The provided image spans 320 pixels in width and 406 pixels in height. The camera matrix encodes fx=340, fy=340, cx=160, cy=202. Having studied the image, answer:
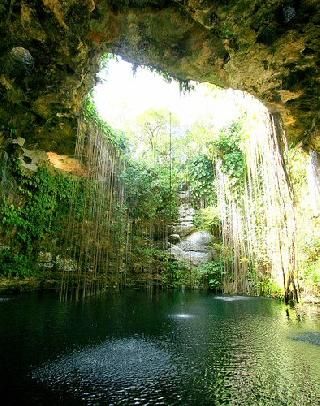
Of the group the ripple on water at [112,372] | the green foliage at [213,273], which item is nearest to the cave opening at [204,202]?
→ the green foliage at [213,273]

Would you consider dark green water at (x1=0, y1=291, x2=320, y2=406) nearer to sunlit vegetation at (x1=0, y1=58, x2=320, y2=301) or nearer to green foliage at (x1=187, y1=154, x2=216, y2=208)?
sunlit vegetation at (x1=0, y1=58, x2=320, y2=301)

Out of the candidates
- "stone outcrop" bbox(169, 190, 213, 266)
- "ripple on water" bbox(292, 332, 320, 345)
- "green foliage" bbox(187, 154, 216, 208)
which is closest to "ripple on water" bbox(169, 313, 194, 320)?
"ripple on water" bbox(292, 332, 320, 345)

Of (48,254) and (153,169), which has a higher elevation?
(153,169)

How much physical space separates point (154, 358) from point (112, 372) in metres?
0.64

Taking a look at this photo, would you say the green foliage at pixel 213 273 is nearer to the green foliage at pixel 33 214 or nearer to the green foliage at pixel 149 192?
the green foliage at pixel 149 192

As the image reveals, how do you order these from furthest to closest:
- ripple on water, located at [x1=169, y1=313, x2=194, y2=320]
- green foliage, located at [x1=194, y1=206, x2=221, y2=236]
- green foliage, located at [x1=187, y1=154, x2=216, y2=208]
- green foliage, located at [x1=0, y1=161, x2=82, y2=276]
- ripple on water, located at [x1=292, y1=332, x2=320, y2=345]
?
green foliage, located at [x1=187, y1=154, x2=216, y2=208] < green foliage, located at [x1=194, y1=206, x2=221, y2=236] < green foliage, located at [x1=0, y1=161, x2=82, y2=276] < ripple on water, located at [x1=169, y1=313, x2=194, y2=320] < ripple on water, located at [x1=292, y1=332, x2=320, y2=345]

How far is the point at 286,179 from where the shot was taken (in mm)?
7781

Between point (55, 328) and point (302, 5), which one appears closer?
point (302, 5)

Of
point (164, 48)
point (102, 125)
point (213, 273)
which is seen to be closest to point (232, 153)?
point (213, 273)

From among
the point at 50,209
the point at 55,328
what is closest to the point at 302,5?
the point at 55,328

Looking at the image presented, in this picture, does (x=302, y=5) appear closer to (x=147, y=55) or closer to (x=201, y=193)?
(x=147, y=55)

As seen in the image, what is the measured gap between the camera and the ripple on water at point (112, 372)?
284 centimetres

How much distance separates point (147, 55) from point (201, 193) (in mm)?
9251

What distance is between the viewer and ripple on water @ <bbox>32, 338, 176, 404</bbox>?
2.84 meters
